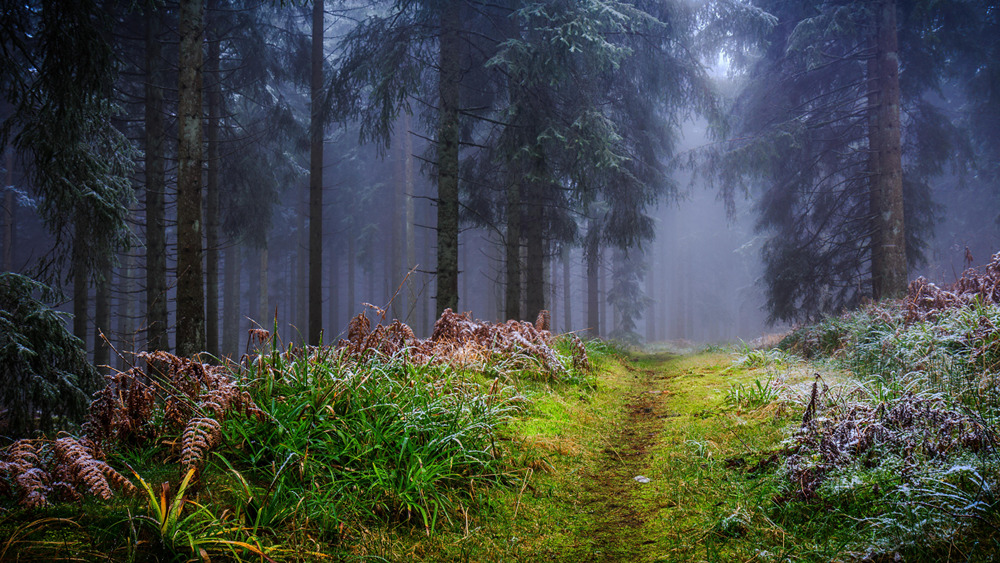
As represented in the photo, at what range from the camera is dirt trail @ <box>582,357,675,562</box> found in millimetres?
2289

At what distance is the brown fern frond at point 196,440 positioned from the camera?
7.22 feet

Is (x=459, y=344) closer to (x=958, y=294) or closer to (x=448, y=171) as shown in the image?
(x=448, y=171)

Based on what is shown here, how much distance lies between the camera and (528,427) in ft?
12.3

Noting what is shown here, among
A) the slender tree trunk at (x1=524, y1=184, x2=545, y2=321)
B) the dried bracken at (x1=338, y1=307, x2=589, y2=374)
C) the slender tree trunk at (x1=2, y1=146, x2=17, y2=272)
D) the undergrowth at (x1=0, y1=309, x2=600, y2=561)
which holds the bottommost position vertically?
the undergrowth at (x1=0, y1=309, x2=600, y2=561)

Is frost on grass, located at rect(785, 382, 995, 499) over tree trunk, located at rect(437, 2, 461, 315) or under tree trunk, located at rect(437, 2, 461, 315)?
under

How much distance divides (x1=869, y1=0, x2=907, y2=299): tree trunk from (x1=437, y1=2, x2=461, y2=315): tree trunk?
319 inches

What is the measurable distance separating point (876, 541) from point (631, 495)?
126 cm

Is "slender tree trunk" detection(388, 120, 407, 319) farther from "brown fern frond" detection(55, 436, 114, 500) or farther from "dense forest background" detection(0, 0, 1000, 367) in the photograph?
"brown fern frond" detection(55, 436, 114, 500)

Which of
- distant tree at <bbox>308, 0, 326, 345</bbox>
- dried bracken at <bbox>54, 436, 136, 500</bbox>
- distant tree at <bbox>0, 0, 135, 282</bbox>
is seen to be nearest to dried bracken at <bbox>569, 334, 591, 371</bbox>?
dried bracken at <bbox>54, 436, 136, 500</bbox>

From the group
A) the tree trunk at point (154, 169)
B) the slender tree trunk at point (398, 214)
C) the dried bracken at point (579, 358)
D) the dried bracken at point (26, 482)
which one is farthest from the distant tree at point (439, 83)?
the slender tree trunk at point (398, 214)

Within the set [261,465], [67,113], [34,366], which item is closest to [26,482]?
[261,465]

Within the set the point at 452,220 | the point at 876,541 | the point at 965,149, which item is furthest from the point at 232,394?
the point at 965,149

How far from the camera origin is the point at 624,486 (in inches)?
119

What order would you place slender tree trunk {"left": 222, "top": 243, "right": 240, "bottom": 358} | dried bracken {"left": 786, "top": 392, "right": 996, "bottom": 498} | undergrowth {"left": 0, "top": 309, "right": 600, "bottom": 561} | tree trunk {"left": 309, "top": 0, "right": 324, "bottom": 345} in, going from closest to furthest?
undergrowth {"left": 0, "top": 309, "right": 600, "bottom": 561}
dried bracken {"left": 786, "top": 392, "right": 996, "bottom": 498}
tree trunk {"left": 309, "top": 0, "right": 324, "bottom": 345}
slender tree trunk {"left": 222, "top": 243, "right": 240, "bottom": 358}
